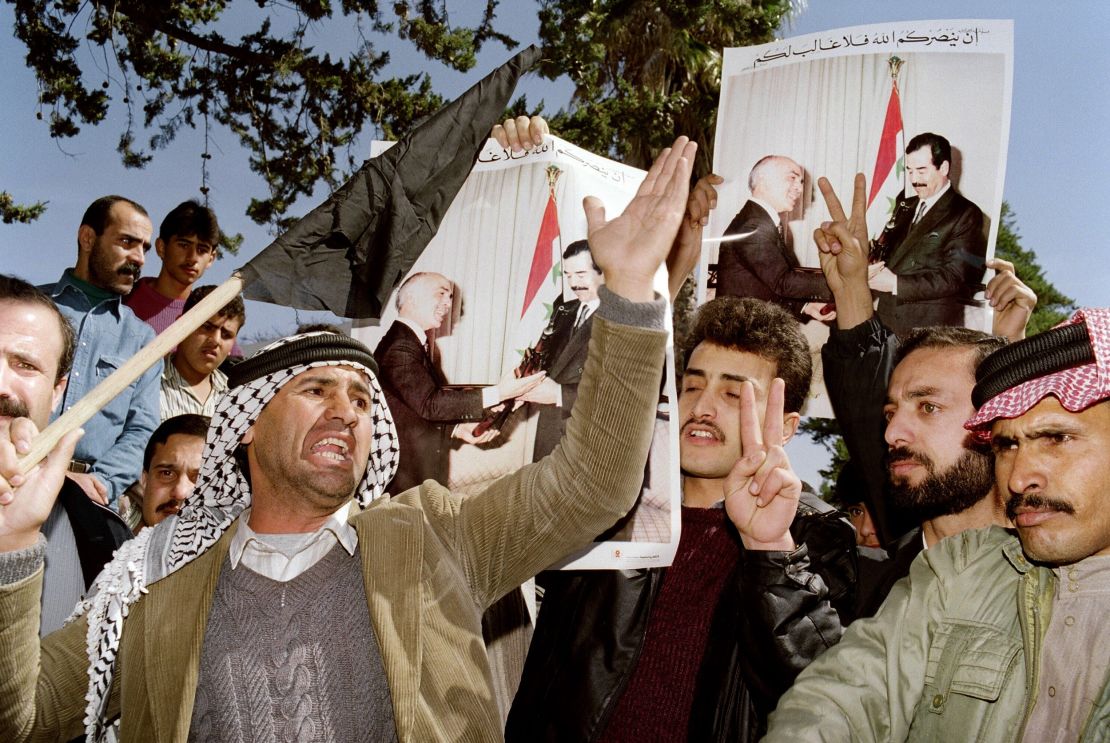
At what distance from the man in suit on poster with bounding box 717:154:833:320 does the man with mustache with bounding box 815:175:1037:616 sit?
12 centimetres

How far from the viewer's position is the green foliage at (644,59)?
9.03 meters

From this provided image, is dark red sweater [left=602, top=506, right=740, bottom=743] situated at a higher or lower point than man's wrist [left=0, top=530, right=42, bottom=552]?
lower

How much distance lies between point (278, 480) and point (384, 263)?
0.76m

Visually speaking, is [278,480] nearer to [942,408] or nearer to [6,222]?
[942,408]

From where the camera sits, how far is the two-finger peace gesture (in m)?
2.57

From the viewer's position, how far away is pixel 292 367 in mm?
3049

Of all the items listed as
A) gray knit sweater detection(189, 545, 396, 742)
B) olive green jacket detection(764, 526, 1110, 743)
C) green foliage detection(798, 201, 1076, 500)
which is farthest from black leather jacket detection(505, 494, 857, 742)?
green foliage detection(798, 201, 1076, 500)

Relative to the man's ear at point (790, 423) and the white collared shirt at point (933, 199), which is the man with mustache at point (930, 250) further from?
the man's ear at point (790, 423)

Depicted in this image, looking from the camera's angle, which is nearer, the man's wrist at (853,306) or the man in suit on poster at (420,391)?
the man in suit on poster at (420,391)

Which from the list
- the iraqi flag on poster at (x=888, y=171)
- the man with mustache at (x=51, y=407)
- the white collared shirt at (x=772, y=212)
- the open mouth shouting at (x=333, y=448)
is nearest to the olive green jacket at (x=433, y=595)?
the open mouth shouting at (x=333, y=448)

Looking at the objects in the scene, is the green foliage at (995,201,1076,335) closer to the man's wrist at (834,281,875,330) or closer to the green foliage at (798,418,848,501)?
the green foliage at (798,418,848,501)

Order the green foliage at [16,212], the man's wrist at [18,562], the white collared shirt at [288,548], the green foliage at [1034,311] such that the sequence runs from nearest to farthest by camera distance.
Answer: the man's wrist at [18,562], the white collared shirt at [288,548], the green foliage at [16,212], the green foliage at [1034,311]

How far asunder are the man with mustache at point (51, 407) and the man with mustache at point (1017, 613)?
2101 millimetres

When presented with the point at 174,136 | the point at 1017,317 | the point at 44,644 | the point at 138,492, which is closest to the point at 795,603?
the point at 1017,317
